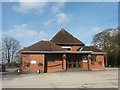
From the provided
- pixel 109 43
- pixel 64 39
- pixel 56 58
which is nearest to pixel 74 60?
pixel 56 58

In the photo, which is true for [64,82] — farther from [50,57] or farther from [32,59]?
[50,57]

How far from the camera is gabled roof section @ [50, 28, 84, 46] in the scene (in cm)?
4819

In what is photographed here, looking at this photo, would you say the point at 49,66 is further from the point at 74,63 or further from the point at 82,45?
the point at 82,45

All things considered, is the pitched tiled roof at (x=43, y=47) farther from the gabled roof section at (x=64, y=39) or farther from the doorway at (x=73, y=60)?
the gabled roof section at (x=64, y=39)

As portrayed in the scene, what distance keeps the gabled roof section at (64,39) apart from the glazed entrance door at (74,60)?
211 inches

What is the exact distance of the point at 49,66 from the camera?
42.2 metres

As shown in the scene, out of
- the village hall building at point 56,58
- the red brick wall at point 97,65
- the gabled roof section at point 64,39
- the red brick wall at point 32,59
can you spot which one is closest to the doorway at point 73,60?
the village hall building at point 56,58

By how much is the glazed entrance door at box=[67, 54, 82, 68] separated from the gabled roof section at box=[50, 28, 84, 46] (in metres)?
5.35

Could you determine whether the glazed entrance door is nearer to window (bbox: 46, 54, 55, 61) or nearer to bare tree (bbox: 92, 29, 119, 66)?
window (bbox: 46, 54, 55, 61)

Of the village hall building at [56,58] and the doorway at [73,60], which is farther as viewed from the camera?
the doorway at [73,60]

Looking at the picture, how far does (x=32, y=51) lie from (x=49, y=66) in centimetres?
366

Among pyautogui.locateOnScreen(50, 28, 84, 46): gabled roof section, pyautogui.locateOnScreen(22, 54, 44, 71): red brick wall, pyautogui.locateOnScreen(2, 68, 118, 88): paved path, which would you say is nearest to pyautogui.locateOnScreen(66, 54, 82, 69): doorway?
pyautogui.locateOnScreen(22, 54, 44, 71): red brick wall

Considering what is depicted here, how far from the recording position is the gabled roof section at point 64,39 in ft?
158

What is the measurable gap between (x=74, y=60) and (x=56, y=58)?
2.91m
